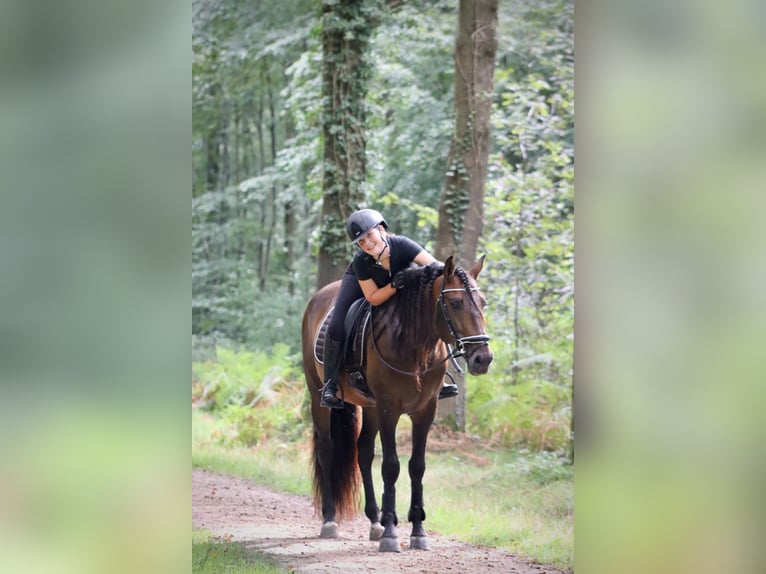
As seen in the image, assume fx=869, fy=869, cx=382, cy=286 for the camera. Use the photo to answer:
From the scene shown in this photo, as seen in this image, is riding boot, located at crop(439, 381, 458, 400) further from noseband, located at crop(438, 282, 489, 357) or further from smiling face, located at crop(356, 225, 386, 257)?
smiling face, located at crop(356, 225, 386, 257)

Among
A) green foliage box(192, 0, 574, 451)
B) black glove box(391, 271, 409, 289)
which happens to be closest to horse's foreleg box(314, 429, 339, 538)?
black glove box(391, 271, 409, 289)

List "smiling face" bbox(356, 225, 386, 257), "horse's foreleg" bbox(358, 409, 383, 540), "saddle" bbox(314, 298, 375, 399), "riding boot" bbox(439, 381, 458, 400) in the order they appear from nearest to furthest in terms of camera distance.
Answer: "smiling face" bbox(356, 225, 386, 257), "saddle" bbox(314, 298, 375, 399), "riding boot" bbox(439, 381, 458, 400), "horse's foreleg" bbox(358, 409, 383, 540)

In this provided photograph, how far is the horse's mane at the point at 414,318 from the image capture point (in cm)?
A: 634

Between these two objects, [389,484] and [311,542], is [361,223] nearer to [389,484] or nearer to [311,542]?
[389,484]

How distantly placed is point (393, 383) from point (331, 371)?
1.99 ft

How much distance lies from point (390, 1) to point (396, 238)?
7718mm

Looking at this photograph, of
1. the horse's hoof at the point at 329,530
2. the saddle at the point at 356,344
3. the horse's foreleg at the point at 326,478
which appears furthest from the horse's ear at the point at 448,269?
the horse's hoof at the point at 329,530

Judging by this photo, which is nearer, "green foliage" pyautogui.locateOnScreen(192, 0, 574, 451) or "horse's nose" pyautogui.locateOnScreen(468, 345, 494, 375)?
"horse's nose" pyautogui.locateOnScreen(468, 345, 494, 375)

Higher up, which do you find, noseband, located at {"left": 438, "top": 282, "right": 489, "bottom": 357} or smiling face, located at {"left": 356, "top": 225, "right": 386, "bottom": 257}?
smiling face, located at {"left": 356, "top": 225, "right": 386, "bottom": 257}

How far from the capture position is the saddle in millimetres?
6910

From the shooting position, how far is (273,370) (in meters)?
14.2

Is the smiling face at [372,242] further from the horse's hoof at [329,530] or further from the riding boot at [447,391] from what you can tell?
the horse's hoof at [329,530]

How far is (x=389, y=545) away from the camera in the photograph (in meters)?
6.66

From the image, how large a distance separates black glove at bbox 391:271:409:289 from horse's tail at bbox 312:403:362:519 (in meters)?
1.45
